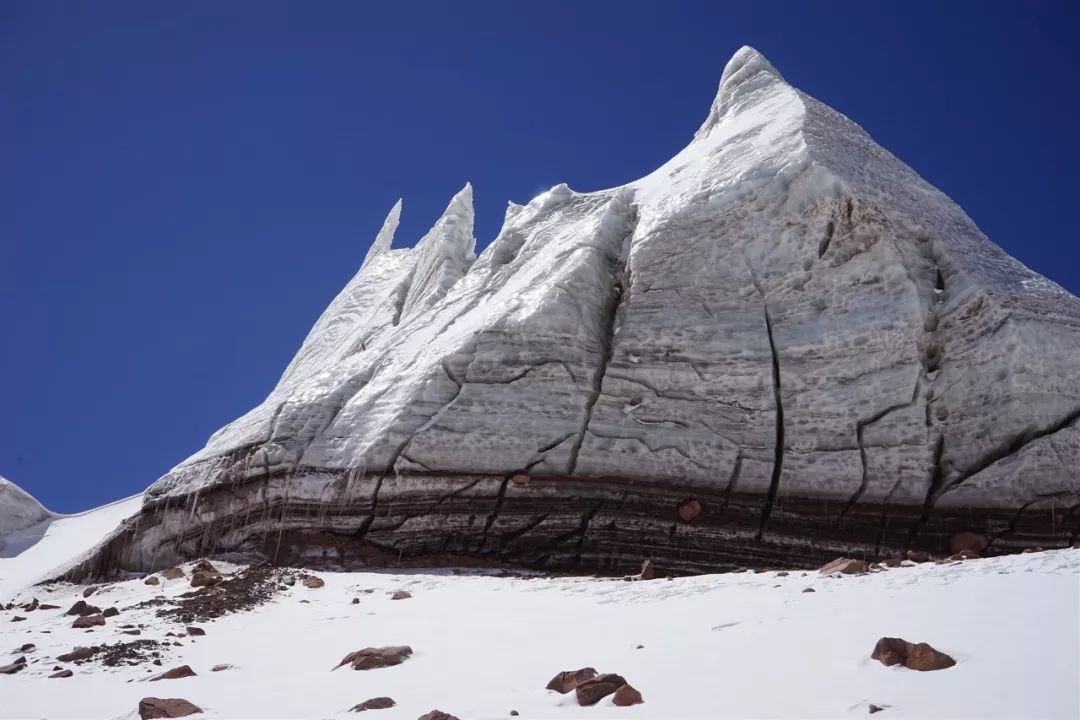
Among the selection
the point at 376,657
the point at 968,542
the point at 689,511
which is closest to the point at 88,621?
the point at 376,657

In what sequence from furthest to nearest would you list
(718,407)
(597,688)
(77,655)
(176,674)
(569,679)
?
1. (718,407)
2. (77,655)
3. (176,674)
4. (569,679)
5. (597,688)

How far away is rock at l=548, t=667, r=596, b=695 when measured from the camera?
4.53m

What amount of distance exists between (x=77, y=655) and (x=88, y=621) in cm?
139

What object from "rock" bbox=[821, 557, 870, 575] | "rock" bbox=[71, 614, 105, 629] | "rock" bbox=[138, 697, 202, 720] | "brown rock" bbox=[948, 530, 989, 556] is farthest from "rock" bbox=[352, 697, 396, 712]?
"brown rock" bbox=[948, 530, 989, 556]

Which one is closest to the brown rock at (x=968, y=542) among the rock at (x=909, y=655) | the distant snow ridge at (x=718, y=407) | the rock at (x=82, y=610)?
the distant snow ridge at (x=718, y=407)

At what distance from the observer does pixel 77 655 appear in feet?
20.8

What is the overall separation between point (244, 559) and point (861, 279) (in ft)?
28.2

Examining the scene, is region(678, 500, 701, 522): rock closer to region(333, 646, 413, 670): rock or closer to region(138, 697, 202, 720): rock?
region(333, 646, 413, 670): rock

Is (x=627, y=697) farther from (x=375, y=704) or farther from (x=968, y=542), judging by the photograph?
(x=968, y=542)

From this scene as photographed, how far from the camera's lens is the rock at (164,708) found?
478cm

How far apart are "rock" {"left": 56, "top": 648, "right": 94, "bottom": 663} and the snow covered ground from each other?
12cm

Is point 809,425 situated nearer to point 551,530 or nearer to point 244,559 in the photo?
point 551,530

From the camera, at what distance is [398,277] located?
75.8 feet

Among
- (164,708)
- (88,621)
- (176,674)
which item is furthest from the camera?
(88,621)
